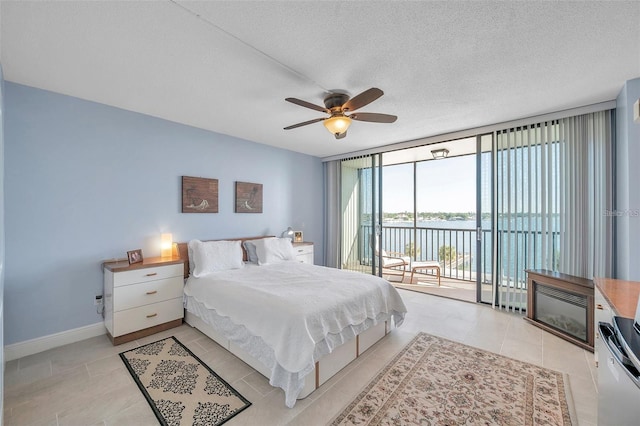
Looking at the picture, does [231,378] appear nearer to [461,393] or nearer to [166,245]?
[461,393]

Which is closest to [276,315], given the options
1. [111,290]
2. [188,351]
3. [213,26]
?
[188,351]

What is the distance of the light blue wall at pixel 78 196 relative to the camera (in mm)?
2467

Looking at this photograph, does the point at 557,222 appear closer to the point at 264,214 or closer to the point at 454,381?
the point at 454,381

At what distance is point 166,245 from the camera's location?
129 inches

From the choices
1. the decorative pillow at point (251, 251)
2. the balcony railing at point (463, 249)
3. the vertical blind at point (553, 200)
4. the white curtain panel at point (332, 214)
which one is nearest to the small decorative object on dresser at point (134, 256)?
the decorative pillow at point (251, 251)

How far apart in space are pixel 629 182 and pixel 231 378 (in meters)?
4.01

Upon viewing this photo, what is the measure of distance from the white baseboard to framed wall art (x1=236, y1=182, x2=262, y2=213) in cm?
223

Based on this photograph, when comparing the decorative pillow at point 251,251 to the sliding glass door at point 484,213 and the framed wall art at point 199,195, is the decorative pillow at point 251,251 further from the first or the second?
the sliding glass door at point 484,213

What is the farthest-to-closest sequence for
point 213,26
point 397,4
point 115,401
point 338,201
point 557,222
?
point 338,201 → point 557,222 → point 115,401 → point 213,26 → point 397,4

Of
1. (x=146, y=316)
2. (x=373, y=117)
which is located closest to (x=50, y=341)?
(x=146, y=316)

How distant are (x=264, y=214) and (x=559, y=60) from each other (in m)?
4.10

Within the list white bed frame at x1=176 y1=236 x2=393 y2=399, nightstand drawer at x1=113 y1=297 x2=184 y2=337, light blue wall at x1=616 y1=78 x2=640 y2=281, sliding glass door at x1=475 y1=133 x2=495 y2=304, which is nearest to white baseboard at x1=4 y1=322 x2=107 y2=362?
nightstand drawer at x1=113 y1=297 x2=184 y2=337

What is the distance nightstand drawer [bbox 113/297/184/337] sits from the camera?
265cm

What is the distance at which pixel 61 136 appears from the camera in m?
2.68
